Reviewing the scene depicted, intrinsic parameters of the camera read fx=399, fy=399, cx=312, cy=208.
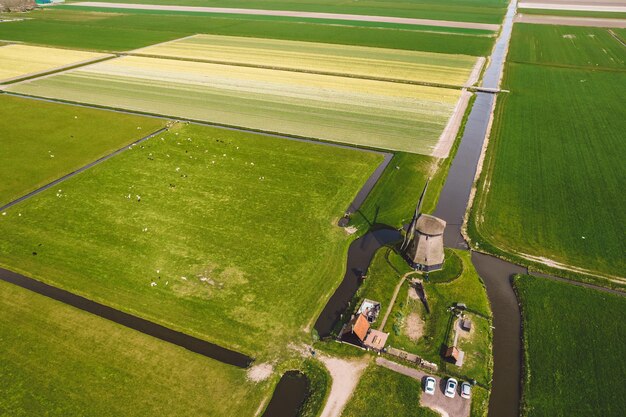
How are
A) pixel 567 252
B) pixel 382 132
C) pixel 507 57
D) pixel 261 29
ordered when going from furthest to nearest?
pixel 261 29, pixel 507 57, pixel 382 132, pixel 567 252

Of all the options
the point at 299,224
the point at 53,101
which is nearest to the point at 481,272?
the point at 299,224

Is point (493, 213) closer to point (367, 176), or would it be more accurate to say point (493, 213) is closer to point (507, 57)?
point (367, 176)

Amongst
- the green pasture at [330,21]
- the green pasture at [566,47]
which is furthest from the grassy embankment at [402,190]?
the green pasture at [330,21]

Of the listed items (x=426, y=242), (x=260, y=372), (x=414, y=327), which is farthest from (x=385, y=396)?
(x=426, y=242)

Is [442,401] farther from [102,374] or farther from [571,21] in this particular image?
[571,21]

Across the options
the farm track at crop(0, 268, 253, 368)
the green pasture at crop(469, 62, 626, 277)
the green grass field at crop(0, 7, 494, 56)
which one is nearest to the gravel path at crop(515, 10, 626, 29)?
the green grass field at crop(0, 7, 494, 56)

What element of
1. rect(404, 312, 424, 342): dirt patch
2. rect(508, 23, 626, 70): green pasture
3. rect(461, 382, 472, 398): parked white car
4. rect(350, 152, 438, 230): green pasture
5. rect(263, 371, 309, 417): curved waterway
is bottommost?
rect(263, 371, 309, 417): curved waterway

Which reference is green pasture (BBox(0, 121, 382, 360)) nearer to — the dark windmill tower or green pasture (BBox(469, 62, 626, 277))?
the dark windmill tower

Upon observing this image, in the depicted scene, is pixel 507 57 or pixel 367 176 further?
pixel 507 57
